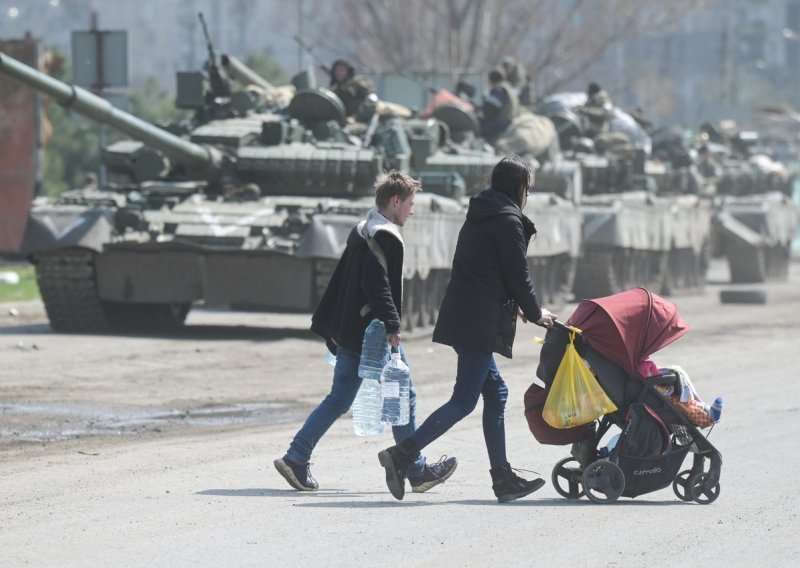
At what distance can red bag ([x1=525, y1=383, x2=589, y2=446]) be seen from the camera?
862cm

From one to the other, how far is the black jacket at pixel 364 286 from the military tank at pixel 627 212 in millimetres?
15573

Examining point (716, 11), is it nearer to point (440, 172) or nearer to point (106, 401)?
point (440, 172)

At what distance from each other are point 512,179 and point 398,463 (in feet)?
4.36

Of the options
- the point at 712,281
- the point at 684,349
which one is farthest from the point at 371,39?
the point at 684,349

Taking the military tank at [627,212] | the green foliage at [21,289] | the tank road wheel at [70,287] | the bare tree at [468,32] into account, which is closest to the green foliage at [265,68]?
the bare tree at [468,32]

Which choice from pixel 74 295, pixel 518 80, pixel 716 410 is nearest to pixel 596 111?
pixel 518 80

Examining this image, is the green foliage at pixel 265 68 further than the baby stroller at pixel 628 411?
Yes

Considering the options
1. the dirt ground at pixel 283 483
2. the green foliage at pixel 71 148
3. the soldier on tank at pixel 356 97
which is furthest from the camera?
the green foliage at pixel 71 148

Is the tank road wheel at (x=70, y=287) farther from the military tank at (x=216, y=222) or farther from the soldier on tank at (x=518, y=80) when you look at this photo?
the soldier on tank at (x=518, y=80)

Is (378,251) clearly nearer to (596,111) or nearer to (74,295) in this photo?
(74,295)

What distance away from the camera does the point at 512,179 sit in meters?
8.52

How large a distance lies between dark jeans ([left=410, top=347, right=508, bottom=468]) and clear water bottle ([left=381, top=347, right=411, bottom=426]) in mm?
153

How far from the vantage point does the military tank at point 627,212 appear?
2495cm

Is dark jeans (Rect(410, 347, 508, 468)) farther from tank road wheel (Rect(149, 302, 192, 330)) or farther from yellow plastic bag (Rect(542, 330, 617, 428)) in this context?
tank road wheel (Rect(149, 302, 192, 330))
